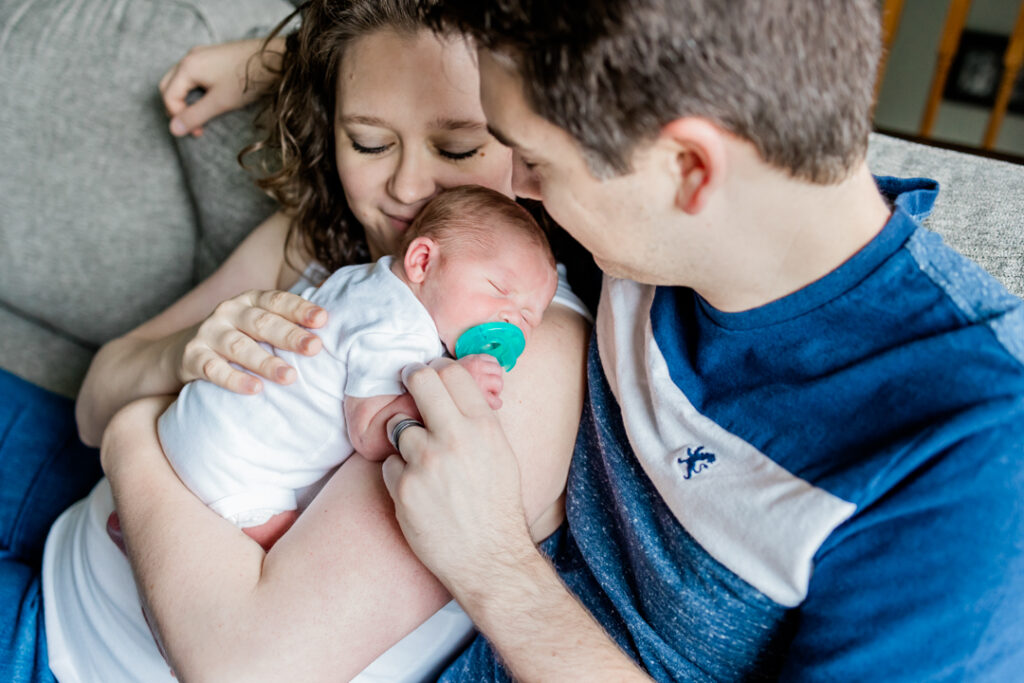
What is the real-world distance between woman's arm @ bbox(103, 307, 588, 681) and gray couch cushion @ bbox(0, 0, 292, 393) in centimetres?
90

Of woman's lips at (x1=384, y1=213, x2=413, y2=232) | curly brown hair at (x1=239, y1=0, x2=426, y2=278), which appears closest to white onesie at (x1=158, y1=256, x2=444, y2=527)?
woman's lips at (x1=384, y1=213, x2=413, y2=232)

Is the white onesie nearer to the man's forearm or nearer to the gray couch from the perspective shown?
the man's forearm

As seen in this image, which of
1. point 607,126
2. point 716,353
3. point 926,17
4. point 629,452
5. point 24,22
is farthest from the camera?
point 926,17

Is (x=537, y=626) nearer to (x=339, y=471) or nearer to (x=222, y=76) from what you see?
(x=339, y=471)

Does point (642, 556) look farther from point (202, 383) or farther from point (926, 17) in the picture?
point (926, 17)

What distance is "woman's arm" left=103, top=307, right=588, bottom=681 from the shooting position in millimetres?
1024

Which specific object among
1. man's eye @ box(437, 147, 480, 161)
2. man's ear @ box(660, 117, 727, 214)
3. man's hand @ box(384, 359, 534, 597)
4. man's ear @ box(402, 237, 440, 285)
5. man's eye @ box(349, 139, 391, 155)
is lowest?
man's hand @ box(384, 359, 534, 597)

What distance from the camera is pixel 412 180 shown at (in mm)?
1285

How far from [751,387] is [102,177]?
169cm

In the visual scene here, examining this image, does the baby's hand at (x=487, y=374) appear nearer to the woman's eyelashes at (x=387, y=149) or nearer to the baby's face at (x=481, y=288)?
the baby's face at (x=481, y=288)

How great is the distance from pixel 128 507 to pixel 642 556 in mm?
769

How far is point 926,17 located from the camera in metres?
3.98

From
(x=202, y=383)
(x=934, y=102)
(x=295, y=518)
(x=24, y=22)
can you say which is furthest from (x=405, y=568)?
(x=934, y=102)

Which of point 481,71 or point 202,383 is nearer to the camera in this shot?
point 481,71
